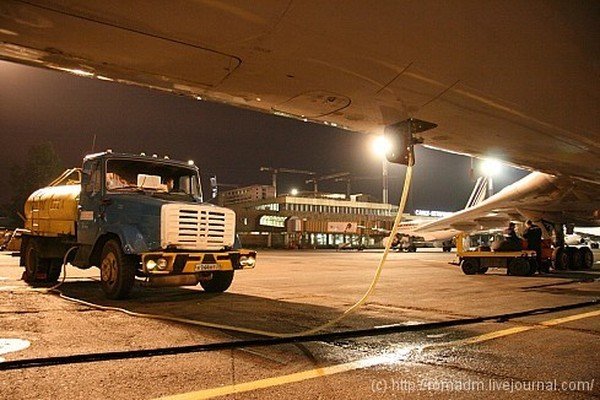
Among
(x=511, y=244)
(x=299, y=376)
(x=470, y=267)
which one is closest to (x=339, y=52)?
(x=299, y=376)

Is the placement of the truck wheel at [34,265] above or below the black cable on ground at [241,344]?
above

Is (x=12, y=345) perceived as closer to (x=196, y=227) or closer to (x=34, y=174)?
(x=196, y=227)

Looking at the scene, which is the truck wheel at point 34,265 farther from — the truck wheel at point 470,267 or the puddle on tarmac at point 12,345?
the truck wheel at point 470,267

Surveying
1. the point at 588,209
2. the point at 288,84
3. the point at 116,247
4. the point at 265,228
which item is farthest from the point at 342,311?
the point at 265,228

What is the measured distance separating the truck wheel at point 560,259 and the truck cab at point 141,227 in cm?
1252

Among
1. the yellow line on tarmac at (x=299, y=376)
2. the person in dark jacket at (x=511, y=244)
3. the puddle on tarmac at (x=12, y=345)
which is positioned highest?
the person in dark jacket at (x=511, y=244)

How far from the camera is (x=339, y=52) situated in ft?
10.5

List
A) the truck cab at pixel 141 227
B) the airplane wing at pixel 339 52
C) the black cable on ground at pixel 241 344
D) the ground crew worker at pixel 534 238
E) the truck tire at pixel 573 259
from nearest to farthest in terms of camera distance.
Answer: the airplane wing at pixel 339 52, the black cable on ground at pixel 241 344, the truck cab at pixel 141 227, the ground crew worker at pixel 534 238, the truck tire at pixel 573 259

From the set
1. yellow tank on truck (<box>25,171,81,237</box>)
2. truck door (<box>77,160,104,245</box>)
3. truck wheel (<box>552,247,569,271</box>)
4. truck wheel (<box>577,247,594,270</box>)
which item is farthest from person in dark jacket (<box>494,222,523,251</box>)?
yellow tank on truck (<box>25,171,81,237</box>)

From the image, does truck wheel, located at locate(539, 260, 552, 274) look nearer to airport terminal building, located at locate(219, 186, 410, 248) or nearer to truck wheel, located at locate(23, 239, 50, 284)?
truck wheel, located at locate(23, 239, 50, 284)

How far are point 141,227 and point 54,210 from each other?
315 cm

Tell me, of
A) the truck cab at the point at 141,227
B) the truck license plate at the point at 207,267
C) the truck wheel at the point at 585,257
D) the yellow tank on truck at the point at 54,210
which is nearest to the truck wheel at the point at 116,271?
the truck cab at the point at 141,227

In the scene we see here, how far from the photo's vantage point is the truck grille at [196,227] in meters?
7.73

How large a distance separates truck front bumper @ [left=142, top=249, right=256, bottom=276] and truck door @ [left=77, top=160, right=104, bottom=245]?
67.4 inches
